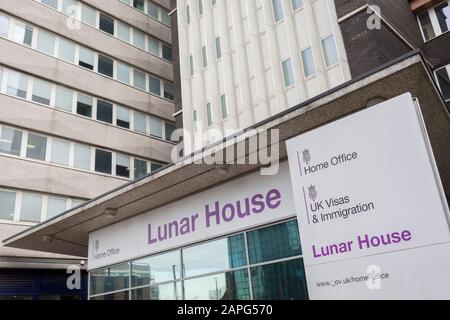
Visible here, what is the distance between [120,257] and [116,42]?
68.9 ft

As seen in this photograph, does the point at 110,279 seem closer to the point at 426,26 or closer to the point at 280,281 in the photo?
the point at 280,281

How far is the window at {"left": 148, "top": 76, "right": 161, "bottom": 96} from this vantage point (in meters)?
31.5

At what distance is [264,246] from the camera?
917 cm

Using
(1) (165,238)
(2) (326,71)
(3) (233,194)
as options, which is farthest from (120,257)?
(2) (326,71)

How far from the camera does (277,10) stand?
20625mm

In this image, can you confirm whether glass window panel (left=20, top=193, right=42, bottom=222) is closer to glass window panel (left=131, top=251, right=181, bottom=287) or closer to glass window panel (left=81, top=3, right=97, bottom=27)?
glass window panel (left=131, top=251, right=181, bottom=287)

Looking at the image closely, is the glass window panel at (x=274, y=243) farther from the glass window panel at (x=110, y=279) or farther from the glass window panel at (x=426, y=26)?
the glass window panel at (x=426, y=26)


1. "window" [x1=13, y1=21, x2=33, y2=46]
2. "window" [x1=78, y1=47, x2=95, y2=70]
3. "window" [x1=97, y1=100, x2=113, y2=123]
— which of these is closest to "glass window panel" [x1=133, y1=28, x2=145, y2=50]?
"window" [x1=78, y1=47, x2=95, y2=70]

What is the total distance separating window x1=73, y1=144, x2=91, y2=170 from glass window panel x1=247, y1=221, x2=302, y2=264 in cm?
1779

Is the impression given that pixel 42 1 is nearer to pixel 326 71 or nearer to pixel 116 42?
pixel 116 42

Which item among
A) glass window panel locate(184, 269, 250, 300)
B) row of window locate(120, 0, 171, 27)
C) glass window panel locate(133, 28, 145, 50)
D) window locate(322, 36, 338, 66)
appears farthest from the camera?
row of window locate(120, 0, 171, 27)

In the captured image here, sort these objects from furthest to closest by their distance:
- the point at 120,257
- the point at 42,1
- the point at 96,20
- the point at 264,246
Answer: the point at 96,20 < the point at 42,1 < the point at 120,257 < the point at 264,246
